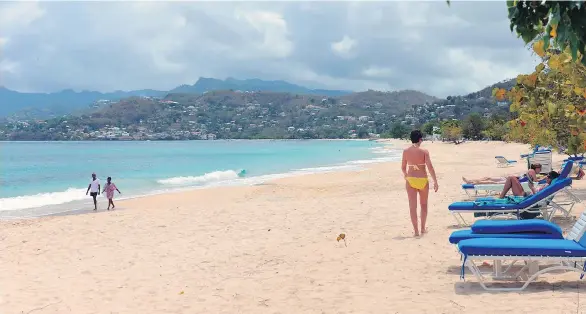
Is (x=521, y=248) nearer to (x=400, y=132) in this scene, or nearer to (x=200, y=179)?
(x=200, y=179)

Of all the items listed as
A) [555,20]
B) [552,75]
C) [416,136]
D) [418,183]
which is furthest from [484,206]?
[555,20]

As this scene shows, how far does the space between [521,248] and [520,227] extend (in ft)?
2.45

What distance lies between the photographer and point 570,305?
4438 millimetres

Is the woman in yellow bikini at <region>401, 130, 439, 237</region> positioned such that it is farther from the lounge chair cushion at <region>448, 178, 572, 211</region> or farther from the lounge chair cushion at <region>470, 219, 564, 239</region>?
the lounge chair cushion at <region>470, 219, 564, 239</region>

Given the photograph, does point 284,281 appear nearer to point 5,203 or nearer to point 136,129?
point 5,203

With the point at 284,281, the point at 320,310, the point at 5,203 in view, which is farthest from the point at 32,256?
the point at 5,203

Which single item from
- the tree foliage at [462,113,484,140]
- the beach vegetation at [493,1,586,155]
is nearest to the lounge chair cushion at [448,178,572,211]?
the beach vegetation at [493,1,586,155]

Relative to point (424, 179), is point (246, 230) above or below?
below

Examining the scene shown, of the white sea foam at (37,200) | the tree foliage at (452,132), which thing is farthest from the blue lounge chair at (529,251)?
the tree foliage at (452,132)

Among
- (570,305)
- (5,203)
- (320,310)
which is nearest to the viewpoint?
(570,305)

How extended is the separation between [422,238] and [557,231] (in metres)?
2.69

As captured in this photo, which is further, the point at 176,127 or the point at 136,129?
the point at 176,127

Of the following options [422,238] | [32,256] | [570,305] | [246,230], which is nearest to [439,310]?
[570,305]

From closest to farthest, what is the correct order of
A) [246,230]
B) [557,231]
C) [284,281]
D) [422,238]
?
[557,231] < [284,281] < [422,238] < [246,230]
